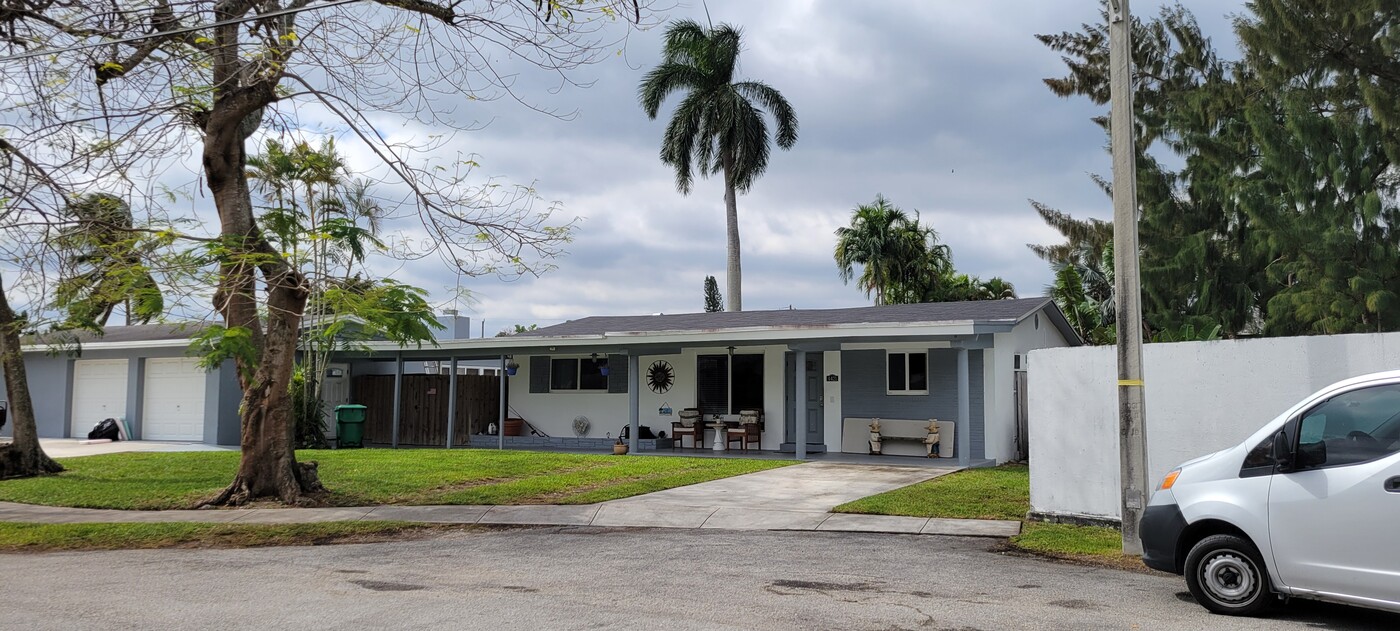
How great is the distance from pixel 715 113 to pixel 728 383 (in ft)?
52.5

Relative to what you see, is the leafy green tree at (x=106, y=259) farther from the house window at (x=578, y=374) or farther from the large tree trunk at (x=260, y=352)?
the house window at (x=578, y=374)

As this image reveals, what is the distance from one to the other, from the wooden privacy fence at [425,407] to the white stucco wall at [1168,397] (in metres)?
16.8

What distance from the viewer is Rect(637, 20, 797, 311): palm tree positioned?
35312 mm

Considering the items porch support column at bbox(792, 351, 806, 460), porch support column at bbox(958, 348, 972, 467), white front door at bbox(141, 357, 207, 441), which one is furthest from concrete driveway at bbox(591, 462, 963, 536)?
white front door at bbox(141, 357, 207, 441)

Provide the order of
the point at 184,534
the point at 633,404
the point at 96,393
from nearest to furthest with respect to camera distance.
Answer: the point at 184,534, the point at 633,404, the point at 96,393

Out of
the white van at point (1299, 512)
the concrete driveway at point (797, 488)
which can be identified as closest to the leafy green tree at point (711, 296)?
the concrete driveway at point (797, 488)

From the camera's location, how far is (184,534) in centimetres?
1076

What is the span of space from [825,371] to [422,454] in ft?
27.1

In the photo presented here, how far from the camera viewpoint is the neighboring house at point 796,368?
18484mm

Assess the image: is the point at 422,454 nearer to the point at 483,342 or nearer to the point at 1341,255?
the point at 483,342

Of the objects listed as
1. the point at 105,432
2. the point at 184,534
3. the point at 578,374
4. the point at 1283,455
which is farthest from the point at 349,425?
the point at 1283,455

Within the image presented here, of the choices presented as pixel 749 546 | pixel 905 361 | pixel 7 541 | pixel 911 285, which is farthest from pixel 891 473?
pixel 911 285

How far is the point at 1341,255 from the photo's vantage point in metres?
24.0

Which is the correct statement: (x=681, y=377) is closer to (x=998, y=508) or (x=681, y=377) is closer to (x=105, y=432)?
(x=998, y=508)
